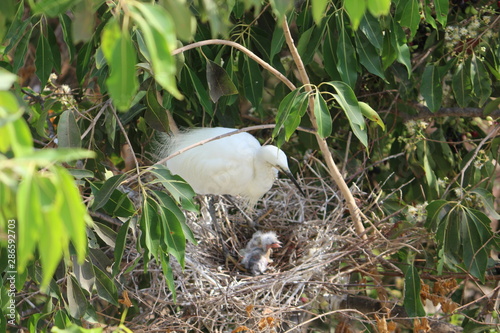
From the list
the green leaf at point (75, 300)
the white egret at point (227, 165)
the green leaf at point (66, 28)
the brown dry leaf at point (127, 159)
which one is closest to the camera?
the green leaf at point (75, 300)

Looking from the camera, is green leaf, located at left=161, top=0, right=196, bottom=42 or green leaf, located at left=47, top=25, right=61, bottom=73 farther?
green leaf, located at left=47, top=25, right=61, bottom=73

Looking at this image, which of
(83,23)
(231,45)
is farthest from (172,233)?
(83,23)

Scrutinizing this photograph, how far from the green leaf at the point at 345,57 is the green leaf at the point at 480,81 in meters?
0.59

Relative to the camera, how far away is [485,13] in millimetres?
2879

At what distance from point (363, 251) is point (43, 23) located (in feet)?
4.61

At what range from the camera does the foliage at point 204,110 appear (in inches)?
37.8

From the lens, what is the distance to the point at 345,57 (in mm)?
2311

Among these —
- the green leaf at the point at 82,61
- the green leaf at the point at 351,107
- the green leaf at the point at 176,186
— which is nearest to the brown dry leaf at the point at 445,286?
the green leaf at the point at 351,107

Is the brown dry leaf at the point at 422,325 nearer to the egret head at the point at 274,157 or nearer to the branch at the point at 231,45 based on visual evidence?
the egret head at the point at 274,157

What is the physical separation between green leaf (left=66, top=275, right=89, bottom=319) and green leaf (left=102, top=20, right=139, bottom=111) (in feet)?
3.94

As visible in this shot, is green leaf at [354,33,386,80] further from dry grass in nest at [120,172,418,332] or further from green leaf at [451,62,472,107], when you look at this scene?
dry grass in nest at [120,172,418,332]

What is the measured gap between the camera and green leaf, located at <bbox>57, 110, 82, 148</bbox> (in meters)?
2.10

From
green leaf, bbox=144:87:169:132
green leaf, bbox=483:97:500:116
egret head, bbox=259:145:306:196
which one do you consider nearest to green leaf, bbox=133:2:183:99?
green leaf, bbox=144:87:169:132

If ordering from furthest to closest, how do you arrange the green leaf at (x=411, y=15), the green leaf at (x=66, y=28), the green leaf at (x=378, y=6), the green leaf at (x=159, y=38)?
the green leaf at (x=66, y=28) → the green leaf at (x=411, y=15) → the green leaf at (x=378, y=6) → the green leaf at (x=159, y=38)
